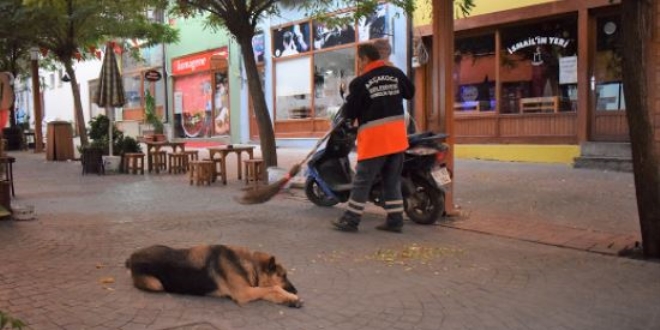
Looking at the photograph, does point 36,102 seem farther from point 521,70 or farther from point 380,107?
point 380,107

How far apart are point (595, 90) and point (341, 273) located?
32.1 feet

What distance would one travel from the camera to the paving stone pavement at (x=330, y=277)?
4.13 metres

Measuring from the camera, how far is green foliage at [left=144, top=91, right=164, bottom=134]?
26609mm

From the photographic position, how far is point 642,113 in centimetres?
549

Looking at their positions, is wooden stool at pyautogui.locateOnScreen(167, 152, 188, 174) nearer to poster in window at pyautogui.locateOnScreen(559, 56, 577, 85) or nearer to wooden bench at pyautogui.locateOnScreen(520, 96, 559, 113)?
wooden bench at pyautogui.locateOnScreen(520, 96, 559, 113)

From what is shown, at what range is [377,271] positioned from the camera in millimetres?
5262

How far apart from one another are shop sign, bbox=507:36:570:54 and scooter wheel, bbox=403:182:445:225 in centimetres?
786

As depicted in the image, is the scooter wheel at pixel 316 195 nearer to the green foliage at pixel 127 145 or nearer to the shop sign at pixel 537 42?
the green foliage at pixel 127 145

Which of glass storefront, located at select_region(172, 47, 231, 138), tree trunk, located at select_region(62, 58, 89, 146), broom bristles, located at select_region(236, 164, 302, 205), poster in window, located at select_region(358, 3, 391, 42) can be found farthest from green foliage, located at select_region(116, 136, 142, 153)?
glass storefront, located at select_region(172, 47, 231, 138)

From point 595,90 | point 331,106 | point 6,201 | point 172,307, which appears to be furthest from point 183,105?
point 172,307

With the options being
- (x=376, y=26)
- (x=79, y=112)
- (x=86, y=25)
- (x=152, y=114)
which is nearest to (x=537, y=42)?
(x=376, y=26)

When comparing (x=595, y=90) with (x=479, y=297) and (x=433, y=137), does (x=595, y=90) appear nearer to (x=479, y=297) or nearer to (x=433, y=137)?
(x=433, y=137)

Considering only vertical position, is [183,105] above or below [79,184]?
above

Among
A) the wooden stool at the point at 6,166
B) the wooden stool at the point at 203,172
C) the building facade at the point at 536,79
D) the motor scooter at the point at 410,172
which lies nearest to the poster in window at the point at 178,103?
the building facade at the point at 536,79
